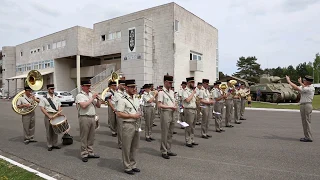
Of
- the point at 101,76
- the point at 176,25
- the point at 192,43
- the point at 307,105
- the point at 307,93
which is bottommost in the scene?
the point at 307,105

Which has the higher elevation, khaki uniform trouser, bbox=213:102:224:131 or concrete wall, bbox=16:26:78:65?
concrete wall, bbox=16:26:78:65

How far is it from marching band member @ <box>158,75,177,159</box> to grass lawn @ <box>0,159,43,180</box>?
9.50 feet

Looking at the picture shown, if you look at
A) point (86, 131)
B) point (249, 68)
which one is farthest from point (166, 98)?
point (249, 68)

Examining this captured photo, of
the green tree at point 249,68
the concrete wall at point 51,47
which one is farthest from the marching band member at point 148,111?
the green tree at point 249,68

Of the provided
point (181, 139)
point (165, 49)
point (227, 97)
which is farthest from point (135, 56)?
Answer: point (181, 139)

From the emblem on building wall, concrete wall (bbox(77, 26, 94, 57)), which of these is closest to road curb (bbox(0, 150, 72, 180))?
the emblem on building wall

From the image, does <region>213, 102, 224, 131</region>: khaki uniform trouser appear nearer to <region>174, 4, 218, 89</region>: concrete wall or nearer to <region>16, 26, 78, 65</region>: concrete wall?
<region>174, 4, 218, 89</region>: concrete wall

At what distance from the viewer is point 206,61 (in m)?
35.5

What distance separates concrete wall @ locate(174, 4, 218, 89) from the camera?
2877 centimetres

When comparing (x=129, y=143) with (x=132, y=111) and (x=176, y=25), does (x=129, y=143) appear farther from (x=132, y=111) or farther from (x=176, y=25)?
(x=176, y=25)

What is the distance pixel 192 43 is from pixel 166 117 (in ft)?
86.4

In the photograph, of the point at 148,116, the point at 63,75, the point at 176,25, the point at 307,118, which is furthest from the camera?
the point at 63,75

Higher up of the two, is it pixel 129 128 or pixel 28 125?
pixel 129 128

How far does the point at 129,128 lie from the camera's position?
5.09 meters
